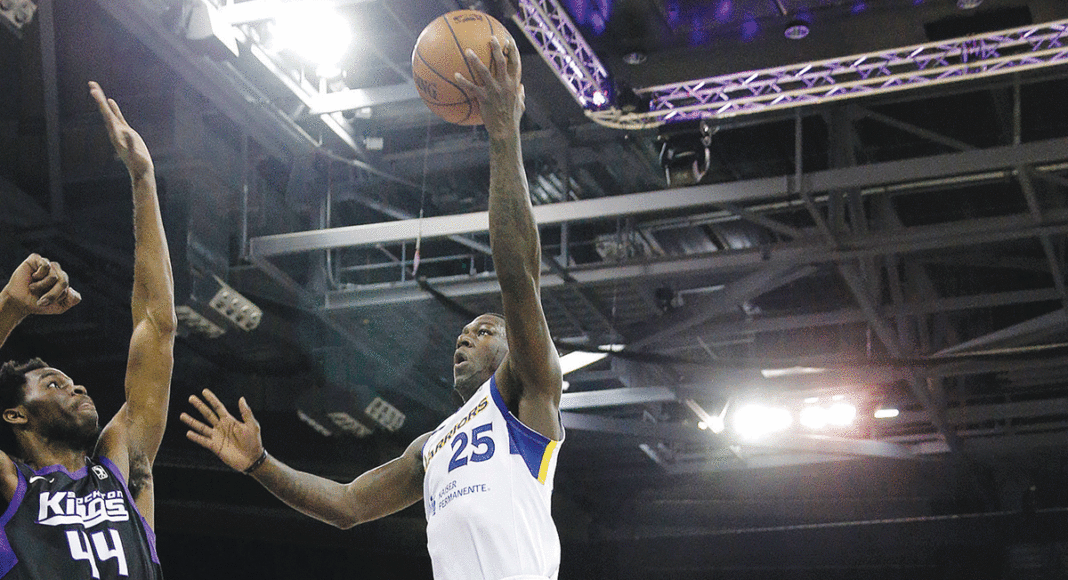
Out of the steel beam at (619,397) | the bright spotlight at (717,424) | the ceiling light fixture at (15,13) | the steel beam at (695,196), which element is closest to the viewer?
the ceiling light fixture at (15,13)

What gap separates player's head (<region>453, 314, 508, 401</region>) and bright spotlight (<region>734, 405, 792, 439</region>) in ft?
30.9

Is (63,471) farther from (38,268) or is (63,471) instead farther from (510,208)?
(510,208)

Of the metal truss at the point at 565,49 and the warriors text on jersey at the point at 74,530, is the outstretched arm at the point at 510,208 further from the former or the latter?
the metal truss at the point at 565,49

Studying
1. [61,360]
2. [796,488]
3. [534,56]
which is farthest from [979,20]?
[796,488]

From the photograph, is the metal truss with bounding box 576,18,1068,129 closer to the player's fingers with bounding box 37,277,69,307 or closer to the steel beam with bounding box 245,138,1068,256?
the steel beam with bounding box 245,138,1068,256

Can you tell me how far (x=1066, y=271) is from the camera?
10742 mm

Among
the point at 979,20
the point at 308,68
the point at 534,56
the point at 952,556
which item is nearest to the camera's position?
the point at 979,20

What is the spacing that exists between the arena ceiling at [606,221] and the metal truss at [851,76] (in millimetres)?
31

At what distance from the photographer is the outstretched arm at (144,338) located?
12.4 feet

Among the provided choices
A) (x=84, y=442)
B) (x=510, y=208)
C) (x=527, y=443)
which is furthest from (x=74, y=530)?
(x=510, y=208)

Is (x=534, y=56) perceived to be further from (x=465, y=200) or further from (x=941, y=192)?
(x=941, y=192)

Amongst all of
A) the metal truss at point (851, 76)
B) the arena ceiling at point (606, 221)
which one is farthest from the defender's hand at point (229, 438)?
the metal truss at point (851, 76)

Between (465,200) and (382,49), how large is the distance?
8.24ft

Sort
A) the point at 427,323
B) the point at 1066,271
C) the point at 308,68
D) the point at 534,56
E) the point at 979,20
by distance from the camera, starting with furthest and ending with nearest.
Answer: the point at 427,323
the point at 1066,271
the point at 308,68
the point at 534,56
the point at 979,20
